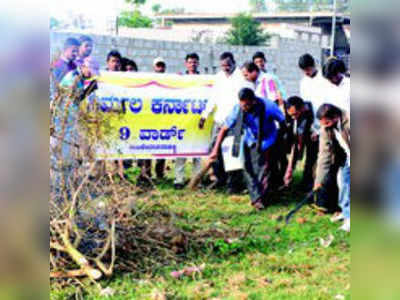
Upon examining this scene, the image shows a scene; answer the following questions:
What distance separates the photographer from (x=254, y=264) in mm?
4383

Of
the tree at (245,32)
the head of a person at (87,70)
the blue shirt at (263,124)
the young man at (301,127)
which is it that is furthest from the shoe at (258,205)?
the tree at (245,32)

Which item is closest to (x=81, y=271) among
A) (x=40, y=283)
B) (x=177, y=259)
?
(x=177, y=259)

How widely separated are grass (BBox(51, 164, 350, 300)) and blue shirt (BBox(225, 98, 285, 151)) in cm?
79

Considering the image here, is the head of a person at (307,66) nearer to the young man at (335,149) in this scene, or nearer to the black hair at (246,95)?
the black hair at (246,95)

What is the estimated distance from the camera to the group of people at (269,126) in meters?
5.73

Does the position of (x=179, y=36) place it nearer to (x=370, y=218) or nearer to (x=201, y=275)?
(x=201, y=275)

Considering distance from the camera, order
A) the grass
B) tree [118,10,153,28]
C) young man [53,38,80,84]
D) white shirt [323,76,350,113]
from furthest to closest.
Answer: tree [118,10,153,28]
white shirt [323,76,350,113]
young man [53,38,80,84]
the grass

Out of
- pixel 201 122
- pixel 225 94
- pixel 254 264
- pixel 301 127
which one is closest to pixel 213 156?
pixel 201 122

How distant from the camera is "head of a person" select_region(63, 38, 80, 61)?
6.05m

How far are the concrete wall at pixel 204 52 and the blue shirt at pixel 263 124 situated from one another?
3558 mm

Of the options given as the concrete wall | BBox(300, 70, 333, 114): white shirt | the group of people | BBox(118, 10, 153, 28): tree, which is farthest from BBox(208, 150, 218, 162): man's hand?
BBox(118, 10, 153, 28): tree

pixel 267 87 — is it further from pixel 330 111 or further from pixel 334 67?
pixel 330 111

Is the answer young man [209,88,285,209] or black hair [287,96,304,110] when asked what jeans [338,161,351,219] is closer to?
young man [209,88,285,209]

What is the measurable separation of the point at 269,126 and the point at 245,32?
68.6 ft
